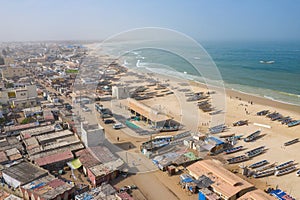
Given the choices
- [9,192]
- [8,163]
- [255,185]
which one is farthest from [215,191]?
[8,163]

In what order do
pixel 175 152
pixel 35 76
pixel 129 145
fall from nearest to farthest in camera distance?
1. pixel 175 152
2. pixel 129 145
3. pixel 35 76

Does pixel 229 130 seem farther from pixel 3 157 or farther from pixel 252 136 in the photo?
pixel 3 157

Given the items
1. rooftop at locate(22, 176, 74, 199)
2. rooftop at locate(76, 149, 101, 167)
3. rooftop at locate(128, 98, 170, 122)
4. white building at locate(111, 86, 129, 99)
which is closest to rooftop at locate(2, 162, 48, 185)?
rooftop at locate(22, 176, 74, 199)

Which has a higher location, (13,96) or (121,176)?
(13,96)

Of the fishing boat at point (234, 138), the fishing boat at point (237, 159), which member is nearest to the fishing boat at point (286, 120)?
the fishing boat at point (234, 138)

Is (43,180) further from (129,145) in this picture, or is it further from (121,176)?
(129,145)

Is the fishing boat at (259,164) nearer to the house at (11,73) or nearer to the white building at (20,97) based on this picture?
the white building at (20,97)
